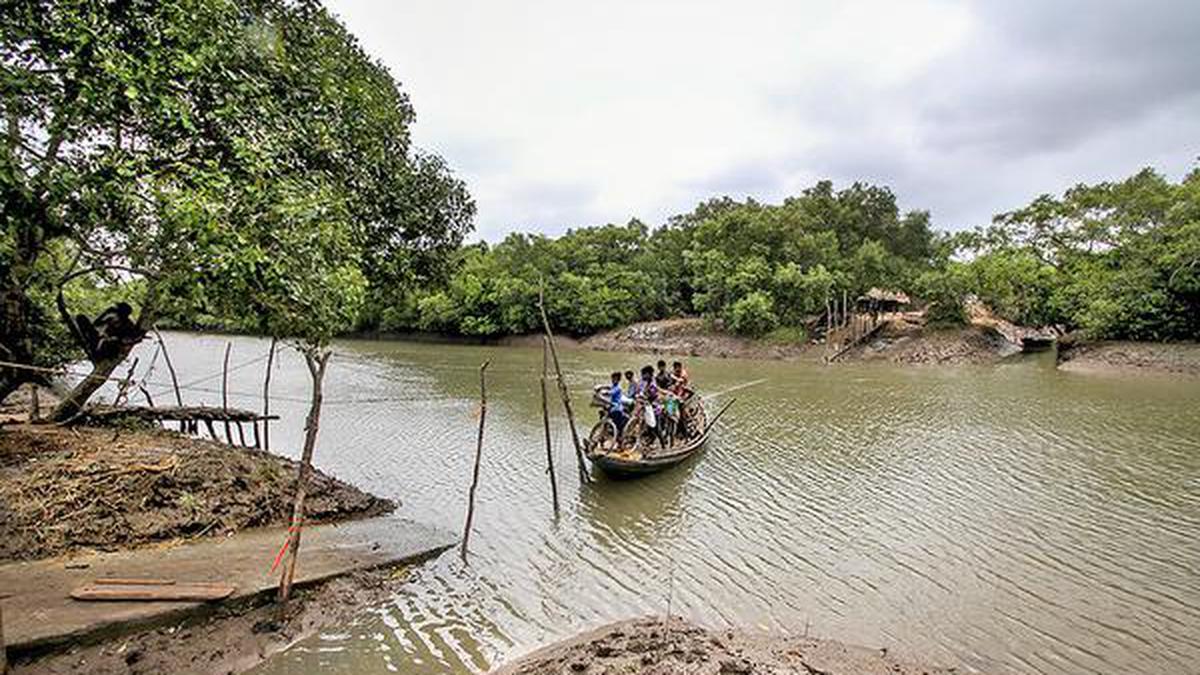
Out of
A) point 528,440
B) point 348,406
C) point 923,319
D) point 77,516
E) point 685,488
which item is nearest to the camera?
point 77,516

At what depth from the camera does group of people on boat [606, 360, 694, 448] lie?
12148mm

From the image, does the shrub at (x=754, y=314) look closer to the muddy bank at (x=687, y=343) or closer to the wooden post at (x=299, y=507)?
the muddy bank at (x=687, y=343)

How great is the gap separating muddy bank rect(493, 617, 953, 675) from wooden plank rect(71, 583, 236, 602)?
3.09 m

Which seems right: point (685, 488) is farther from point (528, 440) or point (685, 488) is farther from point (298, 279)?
point (298, 279)

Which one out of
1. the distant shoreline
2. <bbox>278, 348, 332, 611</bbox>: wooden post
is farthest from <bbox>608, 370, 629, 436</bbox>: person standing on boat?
the distant shoreline

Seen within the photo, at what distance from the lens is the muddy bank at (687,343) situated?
38.9m

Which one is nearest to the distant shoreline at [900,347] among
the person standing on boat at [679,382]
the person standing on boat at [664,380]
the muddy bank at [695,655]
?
the person standing on boat at [679,382]

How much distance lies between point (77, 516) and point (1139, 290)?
38953 mm

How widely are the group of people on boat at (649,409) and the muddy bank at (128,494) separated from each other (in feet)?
15.4

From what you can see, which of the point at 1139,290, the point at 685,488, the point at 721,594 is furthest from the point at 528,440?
the point at 1139,290

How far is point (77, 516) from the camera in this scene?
7.23 meters

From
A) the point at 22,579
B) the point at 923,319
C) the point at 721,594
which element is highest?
the point at 923,319

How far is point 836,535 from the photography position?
30.0 ft

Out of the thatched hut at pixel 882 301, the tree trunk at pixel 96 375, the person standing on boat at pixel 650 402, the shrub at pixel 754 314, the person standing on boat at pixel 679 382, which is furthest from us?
the thatched hut at pixel 882 301
